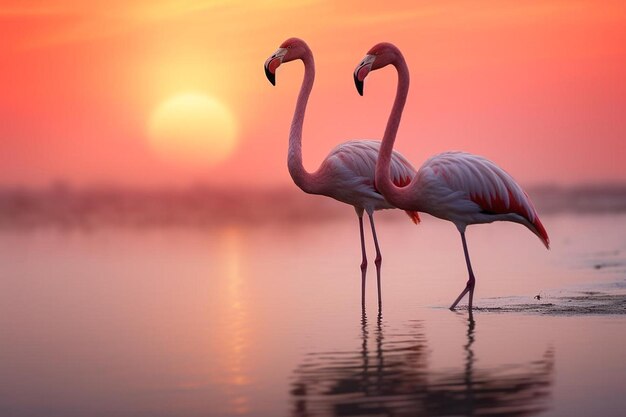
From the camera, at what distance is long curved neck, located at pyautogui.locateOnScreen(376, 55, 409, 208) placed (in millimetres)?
10297

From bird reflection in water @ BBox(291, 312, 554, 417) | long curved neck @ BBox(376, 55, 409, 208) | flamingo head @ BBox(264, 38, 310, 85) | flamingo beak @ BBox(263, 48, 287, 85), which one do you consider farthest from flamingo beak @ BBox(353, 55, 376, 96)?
bird reflection in water @ BBox(291, 312, 554, 417)

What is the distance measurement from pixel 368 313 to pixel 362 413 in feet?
12.7

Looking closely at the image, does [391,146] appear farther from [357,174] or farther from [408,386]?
[408,386]

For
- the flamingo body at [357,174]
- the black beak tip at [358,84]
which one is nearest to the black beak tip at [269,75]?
the flamingo body at [357,174]

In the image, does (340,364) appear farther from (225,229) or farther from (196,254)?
(225,229)

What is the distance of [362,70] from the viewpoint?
10125mm

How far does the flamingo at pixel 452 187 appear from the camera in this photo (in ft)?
33.6

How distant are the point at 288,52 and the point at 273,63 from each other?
1.20 ft

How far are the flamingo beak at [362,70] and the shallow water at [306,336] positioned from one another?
1.86 meters

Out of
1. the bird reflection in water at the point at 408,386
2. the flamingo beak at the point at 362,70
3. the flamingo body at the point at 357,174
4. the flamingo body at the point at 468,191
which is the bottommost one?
the bird reflection in water at the point at 408,386

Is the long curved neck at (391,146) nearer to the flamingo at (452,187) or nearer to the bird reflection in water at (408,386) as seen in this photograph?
the flamingo at (452,187)

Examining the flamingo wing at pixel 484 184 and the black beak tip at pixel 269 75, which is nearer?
the flamingo wing at pixel 484 184

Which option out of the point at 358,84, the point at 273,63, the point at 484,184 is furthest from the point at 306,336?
the point at 273,63

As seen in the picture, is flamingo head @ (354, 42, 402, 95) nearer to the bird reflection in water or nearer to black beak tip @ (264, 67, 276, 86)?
black beak tip @ (264, 67, 276, 86)
